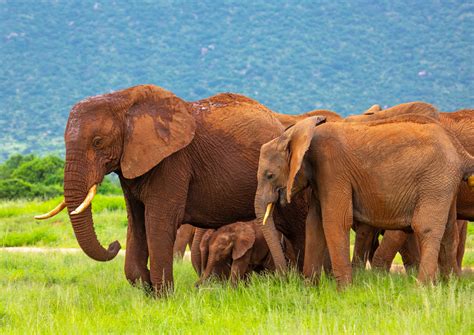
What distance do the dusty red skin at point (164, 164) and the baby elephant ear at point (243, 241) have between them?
52 cm

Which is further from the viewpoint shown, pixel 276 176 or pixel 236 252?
pixel 236 252

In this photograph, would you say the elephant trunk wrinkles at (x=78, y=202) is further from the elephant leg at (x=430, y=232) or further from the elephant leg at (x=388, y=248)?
the elephant leg at (x=388, y=248)

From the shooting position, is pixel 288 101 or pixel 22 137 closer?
pixel 22 137

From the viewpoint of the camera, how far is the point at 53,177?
104 feet

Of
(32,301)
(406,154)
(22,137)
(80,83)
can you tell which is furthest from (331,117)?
(80,83)

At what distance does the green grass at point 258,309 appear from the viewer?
7027mm

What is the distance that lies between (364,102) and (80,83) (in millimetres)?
22371

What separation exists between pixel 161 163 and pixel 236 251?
5.82 feet

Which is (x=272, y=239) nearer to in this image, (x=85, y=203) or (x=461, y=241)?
(x=85, y=203)

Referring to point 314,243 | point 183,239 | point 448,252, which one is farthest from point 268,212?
point 183,239

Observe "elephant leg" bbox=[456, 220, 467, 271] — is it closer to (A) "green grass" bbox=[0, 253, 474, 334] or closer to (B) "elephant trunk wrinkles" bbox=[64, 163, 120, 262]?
(A) "green grass" bbox=[0, 253, 474, 334]

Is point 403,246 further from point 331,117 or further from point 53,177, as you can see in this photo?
point 53,177

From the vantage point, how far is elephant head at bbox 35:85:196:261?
8.73 metres

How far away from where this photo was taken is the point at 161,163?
9227 mm
